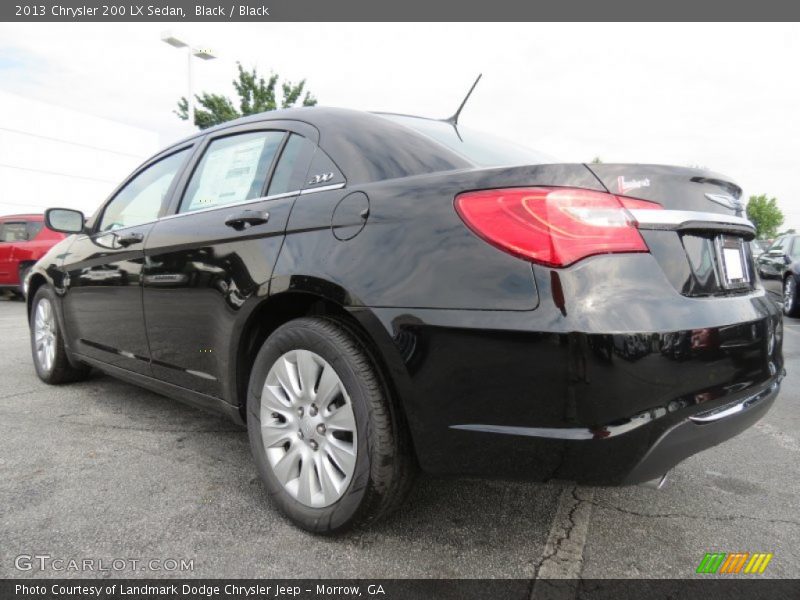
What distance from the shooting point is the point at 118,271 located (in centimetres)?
311

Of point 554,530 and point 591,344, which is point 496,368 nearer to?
point 591,344

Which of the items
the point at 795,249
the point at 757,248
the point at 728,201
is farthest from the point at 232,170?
the point at 757,248

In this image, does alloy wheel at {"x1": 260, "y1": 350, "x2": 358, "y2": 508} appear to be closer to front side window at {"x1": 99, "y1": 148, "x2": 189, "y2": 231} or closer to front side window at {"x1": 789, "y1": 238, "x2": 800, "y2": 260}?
front side window at {"x1": 99, "y1": 148, "x2": 189, "y2": 231}

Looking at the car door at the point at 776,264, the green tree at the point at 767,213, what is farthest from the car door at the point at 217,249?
the green tree at the point at 767,213

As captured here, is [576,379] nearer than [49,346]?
Yes

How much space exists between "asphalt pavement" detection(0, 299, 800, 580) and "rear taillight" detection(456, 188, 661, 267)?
1003 millimetres

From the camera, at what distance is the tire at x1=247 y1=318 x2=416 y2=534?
1.83 m

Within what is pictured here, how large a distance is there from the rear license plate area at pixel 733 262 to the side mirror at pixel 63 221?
12.0 feet

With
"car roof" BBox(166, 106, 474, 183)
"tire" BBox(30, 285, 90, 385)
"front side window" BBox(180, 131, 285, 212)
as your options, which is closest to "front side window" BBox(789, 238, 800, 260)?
"car roof" BBox(166, 106, 474, 183)

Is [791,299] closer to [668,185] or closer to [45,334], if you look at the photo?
[668,185]

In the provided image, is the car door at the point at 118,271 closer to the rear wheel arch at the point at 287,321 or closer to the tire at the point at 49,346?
the tire at the point at 49,346

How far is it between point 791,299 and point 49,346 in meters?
10.4

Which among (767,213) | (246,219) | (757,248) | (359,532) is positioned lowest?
(767,213)

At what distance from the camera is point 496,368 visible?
1600mm
